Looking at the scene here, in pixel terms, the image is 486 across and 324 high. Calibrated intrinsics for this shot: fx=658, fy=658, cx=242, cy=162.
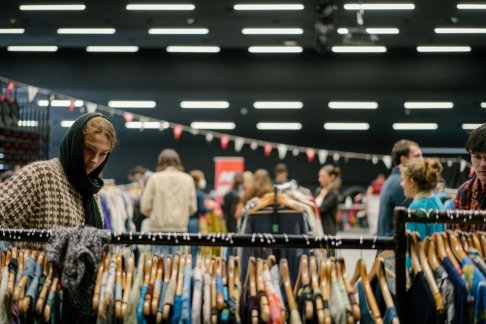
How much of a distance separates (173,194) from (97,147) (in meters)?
3.81

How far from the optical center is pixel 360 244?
203 centimetres

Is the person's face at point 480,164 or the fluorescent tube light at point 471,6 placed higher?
the fluorescent tube light at point 471,6

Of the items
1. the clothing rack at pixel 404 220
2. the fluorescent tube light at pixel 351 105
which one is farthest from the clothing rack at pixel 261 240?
the fluorescent tube light at pixel 351 105

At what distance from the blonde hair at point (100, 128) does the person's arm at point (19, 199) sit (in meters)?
0.25

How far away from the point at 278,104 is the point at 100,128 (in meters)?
16.9

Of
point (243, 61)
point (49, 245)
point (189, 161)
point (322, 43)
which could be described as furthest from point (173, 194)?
point (189, 161)

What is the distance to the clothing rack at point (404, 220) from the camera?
2.03m

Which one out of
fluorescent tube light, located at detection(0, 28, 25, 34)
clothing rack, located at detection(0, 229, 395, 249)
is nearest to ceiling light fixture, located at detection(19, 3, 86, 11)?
fluorescent tube light, located at detection(0, 28, 25, 34)

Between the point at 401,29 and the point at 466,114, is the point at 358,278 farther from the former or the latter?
the point at 466,114

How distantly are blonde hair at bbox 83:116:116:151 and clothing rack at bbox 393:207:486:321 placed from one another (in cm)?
107

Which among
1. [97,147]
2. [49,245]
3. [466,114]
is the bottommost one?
[49,245]

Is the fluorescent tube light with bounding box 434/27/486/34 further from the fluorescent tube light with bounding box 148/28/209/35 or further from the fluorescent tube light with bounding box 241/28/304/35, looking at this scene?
the fluorescent tube light with bounding box 148/28/209/35

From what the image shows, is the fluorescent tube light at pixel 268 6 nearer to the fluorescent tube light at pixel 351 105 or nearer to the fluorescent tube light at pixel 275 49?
the fluorescent tube light at pixel 275 49

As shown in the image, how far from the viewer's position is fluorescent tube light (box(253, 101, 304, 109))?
1888 cm
